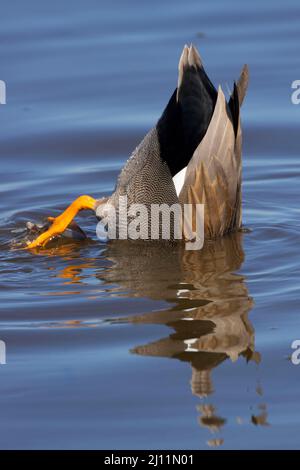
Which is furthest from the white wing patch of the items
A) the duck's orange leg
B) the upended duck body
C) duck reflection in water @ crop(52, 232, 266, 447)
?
the duck's orange leg

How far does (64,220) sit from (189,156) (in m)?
0.97

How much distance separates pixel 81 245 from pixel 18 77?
319cm

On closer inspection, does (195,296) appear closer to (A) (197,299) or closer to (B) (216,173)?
(A) (197,299)

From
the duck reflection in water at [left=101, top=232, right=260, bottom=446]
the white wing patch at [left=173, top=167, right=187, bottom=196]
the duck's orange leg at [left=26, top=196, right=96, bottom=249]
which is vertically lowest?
the duck reflection in water at [left=101, top=232, right=260, bottom=446]

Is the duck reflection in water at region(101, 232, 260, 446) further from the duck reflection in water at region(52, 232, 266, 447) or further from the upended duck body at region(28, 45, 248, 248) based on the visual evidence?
the upended duck body at region(28, 45, 248, 248)

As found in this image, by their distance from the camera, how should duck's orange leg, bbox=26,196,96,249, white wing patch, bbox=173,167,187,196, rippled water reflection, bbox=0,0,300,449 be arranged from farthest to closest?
duck's orange leg, bbox=26,196,96,249, white wing patch, bbox=173,167,187,196, rippled water reflection, bbox=0,0,300,449

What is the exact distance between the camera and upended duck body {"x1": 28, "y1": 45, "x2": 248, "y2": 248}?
Result: 23.1 ft

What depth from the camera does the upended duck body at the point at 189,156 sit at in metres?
7.04

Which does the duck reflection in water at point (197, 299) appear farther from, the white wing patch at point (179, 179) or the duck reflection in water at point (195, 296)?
the white wing patch at point (179, 179)

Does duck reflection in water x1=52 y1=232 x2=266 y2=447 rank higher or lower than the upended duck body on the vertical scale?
lower

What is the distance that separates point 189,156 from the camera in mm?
7215

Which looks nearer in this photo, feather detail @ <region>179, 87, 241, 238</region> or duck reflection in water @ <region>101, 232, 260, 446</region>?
duck reflection in water @ <region>101, 232, 260, 446</region>

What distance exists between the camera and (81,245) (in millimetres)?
7492

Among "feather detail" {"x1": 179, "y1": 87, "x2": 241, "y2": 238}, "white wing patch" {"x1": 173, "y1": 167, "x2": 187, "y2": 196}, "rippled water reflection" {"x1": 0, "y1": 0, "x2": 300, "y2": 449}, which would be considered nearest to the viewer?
"rippled water reflection" {"x1": 0, "y1": 0, "x2": 300, "y2": 449}
